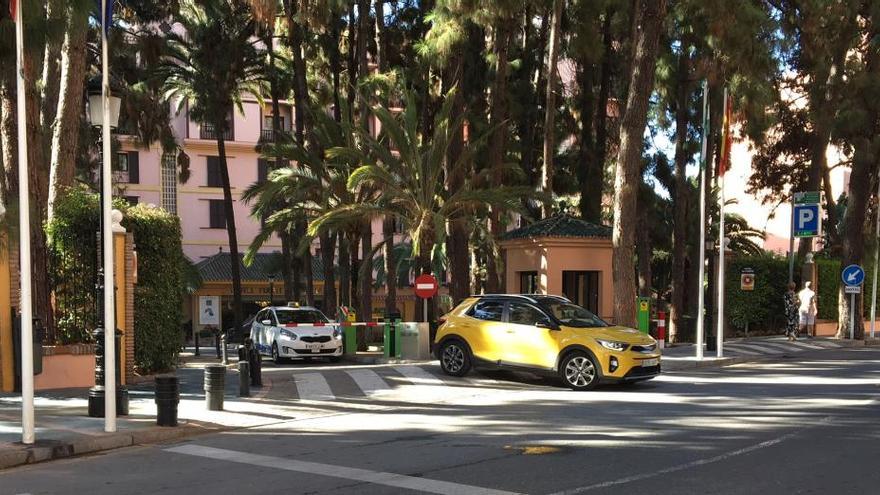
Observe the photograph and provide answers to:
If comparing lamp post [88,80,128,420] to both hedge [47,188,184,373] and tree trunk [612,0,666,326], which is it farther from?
tree trunk [612,0,666,326]

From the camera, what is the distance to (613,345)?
1464cm

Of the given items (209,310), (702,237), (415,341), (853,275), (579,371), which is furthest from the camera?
(209,310)

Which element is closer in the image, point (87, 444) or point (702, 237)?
point (87, 444)

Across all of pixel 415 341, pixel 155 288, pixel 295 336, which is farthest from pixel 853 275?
pixel 155 288

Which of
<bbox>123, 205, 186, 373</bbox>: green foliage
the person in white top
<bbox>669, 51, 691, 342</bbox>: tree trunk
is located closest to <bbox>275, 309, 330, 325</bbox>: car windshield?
<bbox>123, 205, 186, 373</bbox>: green foliage

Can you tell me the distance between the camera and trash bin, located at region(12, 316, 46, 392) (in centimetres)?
1423

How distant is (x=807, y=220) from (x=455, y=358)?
46.5 ft

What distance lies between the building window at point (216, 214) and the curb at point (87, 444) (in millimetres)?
42657

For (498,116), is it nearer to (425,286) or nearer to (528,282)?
(528,282)

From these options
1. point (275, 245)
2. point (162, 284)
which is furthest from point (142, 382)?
point (275, 245)

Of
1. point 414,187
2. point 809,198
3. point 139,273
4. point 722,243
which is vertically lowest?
point 139,273

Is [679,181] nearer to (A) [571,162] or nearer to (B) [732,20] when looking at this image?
(A) [571,162]

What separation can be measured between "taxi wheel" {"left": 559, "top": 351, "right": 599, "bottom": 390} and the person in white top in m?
14.3

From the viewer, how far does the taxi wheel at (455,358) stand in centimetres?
1670
